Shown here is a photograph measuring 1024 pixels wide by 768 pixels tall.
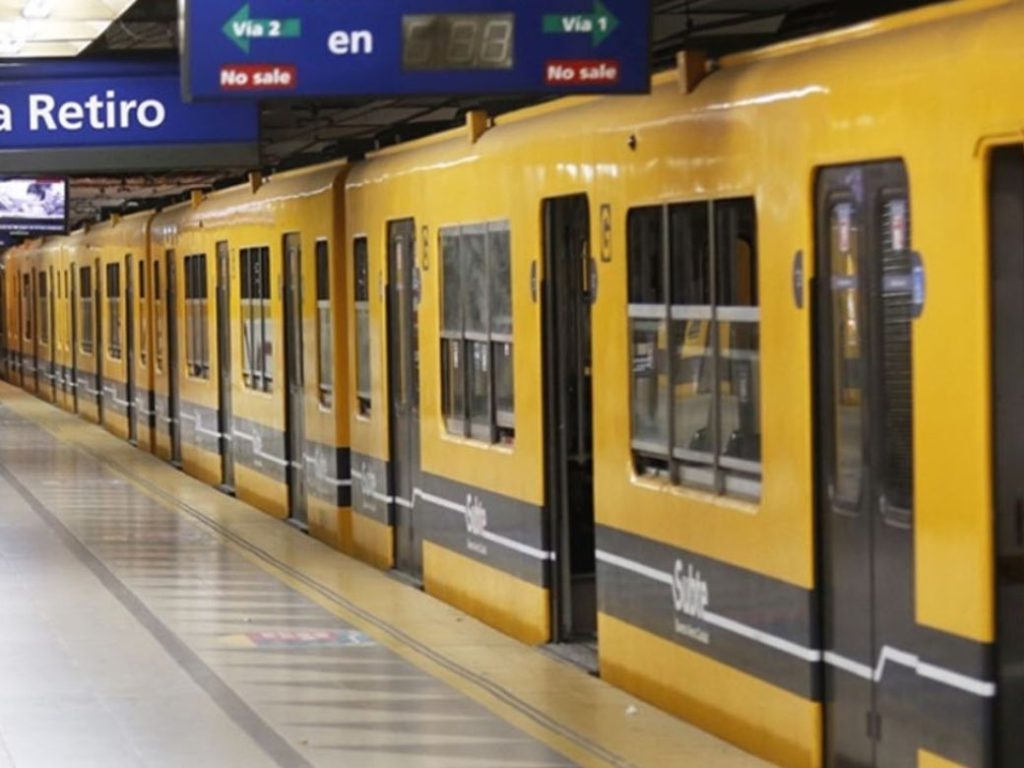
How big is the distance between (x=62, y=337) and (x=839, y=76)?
101 feet

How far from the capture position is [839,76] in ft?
26.0

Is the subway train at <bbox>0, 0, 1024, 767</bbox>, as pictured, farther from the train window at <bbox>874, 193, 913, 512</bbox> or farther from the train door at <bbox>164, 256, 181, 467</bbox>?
the train door at <bbox>164, 256, 181, 467</bbox>

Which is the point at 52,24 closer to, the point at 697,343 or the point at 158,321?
the point at 697,343

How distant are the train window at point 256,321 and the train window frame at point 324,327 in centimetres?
192

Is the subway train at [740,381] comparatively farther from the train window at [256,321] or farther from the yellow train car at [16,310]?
the yellow train car at [16,310]

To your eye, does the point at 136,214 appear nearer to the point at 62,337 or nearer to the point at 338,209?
the point at 62,337

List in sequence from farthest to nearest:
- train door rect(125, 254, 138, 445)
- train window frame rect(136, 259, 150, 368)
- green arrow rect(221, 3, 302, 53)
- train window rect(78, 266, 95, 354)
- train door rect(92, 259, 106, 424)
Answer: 1. train window rect(78, 266, 95, 354)
2. train door rect(92, 259, 106, 424)
3. train door rect(125, 254, 138, 445)
4. train window frame rect(136, 259, 150, 368)
5. green arrow rect(221, 3, 302, 53)

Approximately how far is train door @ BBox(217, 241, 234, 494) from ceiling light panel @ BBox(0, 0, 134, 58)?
5.66 m

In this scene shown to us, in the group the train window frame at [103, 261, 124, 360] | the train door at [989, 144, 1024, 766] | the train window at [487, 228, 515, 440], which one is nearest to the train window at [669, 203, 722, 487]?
the train door at [989, 144, 1024, 766]

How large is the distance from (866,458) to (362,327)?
8742 mm

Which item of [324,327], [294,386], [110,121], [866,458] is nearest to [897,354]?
[866,458]

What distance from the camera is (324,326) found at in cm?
1720

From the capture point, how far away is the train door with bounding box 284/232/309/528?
59.6 ft

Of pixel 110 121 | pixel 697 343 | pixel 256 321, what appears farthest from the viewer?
pixel 256 321
